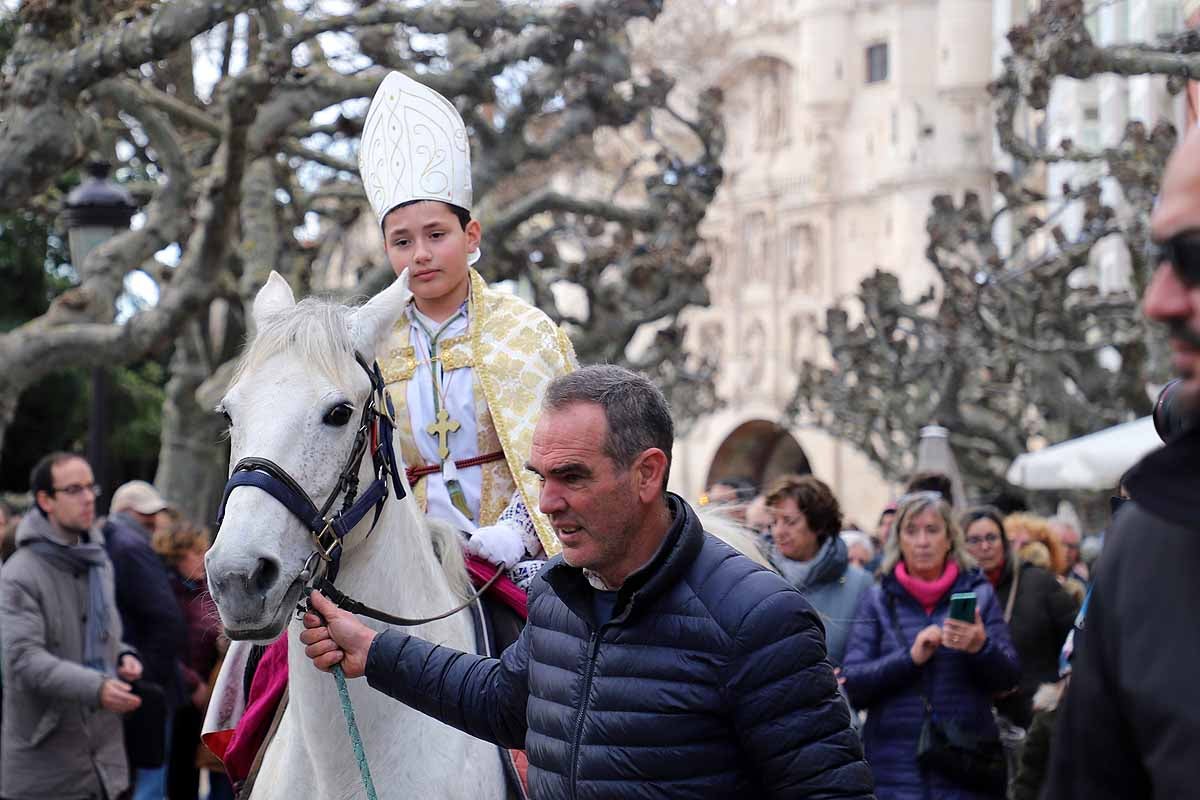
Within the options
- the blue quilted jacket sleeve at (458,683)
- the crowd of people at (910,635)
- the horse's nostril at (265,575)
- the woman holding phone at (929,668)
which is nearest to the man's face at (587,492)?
the blue quilted jacket sleeve at (458,683)

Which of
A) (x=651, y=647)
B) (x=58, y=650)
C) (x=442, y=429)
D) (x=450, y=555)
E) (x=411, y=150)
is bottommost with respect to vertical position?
(x=58, y=650)

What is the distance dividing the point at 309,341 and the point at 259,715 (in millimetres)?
1235

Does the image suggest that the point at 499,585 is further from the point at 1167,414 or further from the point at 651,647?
the point at 1167,414

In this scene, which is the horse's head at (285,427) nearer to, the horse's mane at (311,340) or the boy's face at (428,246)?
the horse's mane at (311,340)

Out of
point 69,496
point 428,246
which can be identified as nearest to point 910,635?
point 428,246

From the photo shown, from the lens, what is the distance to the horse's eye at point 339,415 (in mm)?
3883

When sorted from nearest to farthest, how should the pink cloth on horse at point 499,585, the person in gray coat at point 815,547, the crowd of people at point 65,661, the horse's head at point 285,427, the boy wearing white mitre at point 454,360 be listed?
the horse's head at point 285,427 < the pink cloth on horse at point 499,585 < the boy wearing white mitre at point 454,360 < the crowd of people at point 65,661 < the person in gray coat at point 815,547

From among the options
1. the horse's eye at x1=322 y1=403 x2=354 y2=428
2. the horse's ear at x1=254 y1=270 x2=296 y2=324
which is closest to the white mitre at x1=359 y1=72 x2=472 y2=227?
the horse's ear at x1=254 y1=270 x2=296 y2=324

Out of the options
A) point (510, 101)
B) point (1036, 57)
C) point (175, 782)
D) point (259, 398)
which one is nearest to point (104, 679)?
point (175, 782)

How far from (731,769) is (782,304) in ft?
171

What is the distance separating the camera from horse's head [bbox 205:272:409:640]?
139 inches

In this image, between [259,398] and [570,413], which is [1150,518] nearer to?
[570,413]

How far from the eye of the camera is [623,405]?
10.8ft

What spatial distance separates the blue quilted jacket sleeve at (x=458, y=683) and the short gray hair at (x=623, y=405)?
1.94 feet
